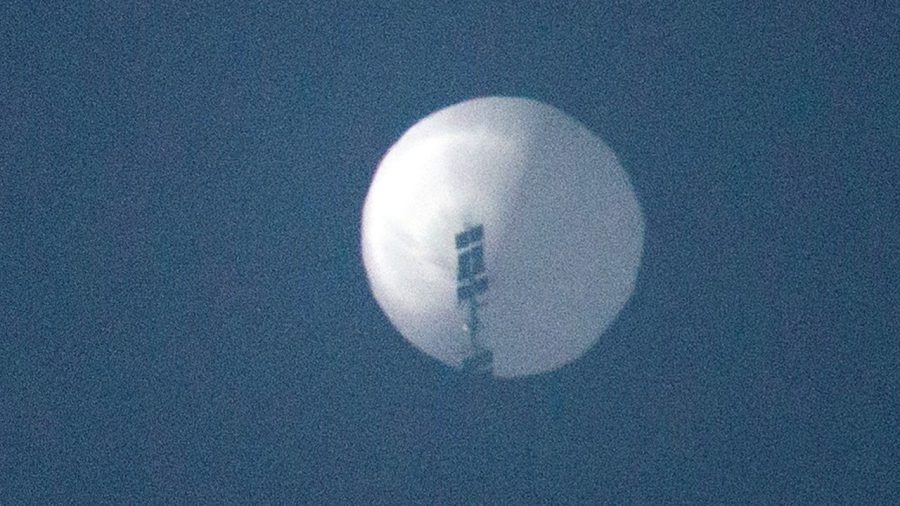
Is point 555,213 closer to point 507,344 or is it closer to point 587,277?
point 587,277

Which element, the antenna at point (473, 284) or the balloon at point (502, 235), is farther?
the antenna at point (473, 284)

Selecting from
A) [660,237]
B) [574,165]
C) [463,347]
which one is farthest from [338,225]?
[660,237]

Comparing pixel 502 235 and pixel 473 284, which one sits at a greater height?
pixel 502 235

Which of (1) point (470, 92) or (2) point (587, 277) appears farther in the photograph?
(2) point (587, 277)

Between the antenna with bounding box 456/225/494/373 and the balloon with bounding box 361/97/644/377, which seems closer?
the balloon with bounding box 361/97/644/377

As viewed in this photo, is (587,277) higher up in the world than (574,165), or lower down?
lower down
